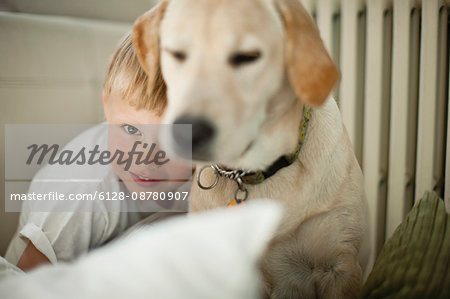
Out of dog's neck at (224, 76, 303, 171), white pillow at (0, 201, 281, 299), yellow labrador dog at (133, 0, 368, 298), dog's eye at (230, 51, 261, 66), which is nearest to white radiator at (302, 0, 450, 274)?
yellow labrador dog at (133, 0, 368, 298)

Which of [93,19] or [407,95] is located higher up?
[93,19]

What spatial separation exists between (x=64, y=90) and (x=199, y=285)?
3.10ft

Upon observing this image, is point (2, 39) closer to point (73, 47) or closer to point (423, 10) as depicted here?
point (73, 47)

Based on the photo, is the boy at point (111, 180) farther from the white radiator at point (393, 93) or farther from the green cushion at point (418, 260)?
the white radiator at point (393, 93)

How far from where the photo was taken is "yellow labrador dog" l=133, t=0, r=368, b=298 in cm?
44

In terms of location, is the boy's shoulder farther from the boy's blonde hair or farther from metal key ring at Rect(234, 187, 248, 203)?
metal key ring at Rect(234, 187, 248, 203)

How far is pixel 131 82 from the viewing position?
680 millimetres

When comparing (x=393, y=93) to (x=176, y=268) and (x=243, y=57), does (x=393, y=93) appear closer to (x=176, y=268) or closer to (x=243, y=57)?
(x=243, y=57)

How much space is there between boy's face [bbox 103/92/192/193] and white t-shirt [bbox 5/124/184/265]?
61 mm

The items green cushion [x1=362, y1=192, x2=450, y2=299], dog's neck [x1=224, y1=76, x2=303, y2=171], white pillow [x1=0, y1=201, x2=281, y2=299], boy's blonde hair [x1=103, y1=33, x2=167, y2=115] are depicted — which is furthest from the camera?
boy's blonde hair [x1=103, y1=33, x2=167, y2=115]

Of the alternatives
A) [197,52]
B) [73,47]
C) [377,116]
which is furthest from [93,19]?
[377,116]

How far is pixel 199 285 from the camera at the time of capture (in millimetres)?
214

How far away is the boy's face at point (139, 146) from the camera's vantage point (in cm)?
69

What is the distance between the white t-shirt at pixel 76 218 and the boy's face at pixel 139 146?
6cm
